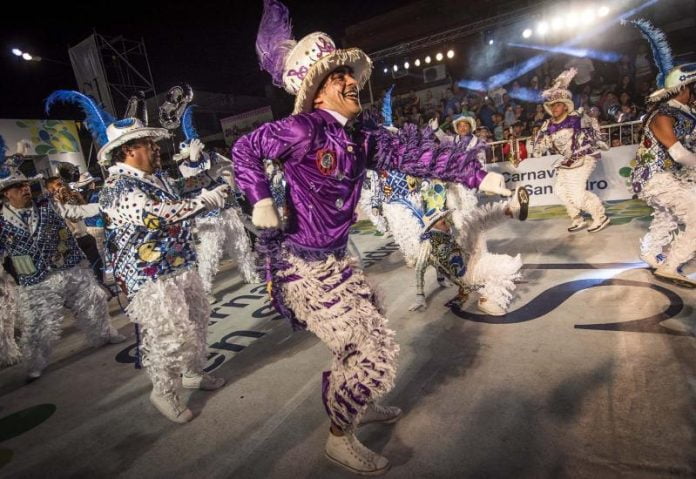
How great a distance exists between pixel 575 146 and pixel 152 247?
19.7 ft

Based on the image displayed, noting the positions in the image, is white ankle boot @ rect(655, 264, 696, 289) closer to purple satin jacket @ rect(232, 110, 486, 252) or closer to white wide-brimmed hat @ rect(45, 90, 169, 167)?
purple satin jacket @ rect(232, 110, 486, 252)

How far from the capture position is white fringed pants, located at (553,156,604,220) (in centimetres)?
579

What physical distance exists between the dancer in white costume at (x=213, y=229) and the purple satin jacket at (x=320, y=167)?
3.65 meters

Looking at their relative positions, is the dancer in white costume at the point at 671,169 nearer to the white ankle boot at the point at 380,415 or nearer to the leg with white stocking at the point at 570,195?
the leg with white stocking at the point at 570,195

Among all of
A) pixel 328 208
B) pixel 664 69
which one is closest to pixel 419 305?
pixel 328 208

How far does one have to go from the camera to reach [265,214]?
1829mm

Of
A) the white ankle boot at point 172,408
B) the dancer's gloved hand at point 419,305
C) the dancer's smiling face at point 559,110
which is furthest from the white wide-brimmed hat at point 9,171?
the dancer's smiling face at point 559,110

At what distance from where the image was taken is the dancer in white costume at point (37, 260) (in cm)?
392

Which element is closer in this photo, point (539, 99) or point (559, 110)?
point (559, 110)

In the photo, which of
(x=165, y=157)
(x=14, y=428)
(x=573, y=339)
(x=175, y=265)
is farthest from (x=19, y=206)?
(x=165, y=157)

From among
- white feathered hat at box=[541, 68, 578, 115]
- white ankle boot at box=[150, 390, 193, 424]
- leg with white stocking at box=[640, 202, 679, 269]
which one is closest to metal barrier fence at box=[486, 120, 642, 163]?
white feathered hat at box=[541, 68, 578, 115]

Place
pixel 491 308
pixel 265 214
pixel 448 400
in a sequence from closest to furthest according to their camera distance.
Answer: pixel 265 214
pixel 448 400
pixel 491 308

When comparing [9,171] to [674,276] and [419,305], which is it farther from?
[674,276]

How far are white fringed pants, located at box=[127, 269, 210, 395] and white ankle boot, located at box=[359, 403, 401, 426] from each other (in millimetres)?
1421
